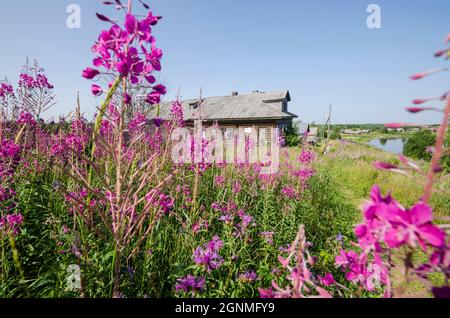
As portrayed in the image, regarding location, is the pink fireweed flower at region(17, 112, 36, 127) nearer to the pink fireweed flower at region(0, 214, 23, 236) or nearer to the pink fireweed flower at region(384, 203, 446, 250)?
the pink fireweed flower at region(0, 214, 23, 236)

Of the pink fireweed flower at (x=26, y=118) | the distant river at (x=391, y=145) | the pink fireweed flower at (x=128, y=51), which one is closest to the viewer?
the pink fireweed flower at (x=128, y=51)

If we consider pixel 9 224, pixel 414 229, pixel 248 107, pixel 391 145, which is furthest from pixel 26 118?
pixel 391 145

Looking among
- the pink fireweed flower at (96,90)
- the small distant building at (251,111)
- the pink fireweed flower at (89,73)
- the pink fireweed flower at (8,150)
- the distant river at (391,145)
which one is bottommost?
the distant river at (391,145)

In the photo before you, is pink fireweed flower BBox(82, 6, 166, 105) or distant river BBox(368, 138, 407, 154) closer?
pink fireweed flower BBox(82, 6, 166, 105)

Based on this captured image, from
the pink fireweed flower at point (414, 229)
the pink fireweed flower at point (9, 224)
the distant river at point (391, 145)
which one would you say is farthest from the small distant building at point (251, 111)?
the distant river at point (391, 145)

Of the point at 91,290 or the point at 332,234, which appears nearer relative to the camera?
the point at 91,290

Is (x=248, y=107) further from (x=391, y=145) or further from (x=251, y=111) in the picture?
(x=391, y=145)

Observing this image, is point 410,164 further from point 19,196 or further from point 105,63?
point 19,196

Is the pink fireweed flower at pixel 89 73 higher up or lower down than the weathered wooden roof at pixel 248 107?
lower down

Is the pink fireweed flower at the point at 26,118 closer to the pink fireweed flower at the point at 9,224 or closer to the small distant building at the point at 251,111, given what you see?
the pink fireweed flower at the point at 9,224

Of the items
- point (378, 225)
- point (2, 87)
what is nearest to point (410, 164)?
point (378, 225)

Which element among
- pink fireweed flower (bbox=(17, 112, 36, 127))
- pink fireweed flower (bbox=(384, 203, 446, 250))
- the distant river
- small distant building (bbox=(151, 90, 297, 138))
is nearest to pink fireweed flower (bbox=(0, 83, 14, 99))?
pink fireweed flower (bbox=(17, 112, 36, 127))
